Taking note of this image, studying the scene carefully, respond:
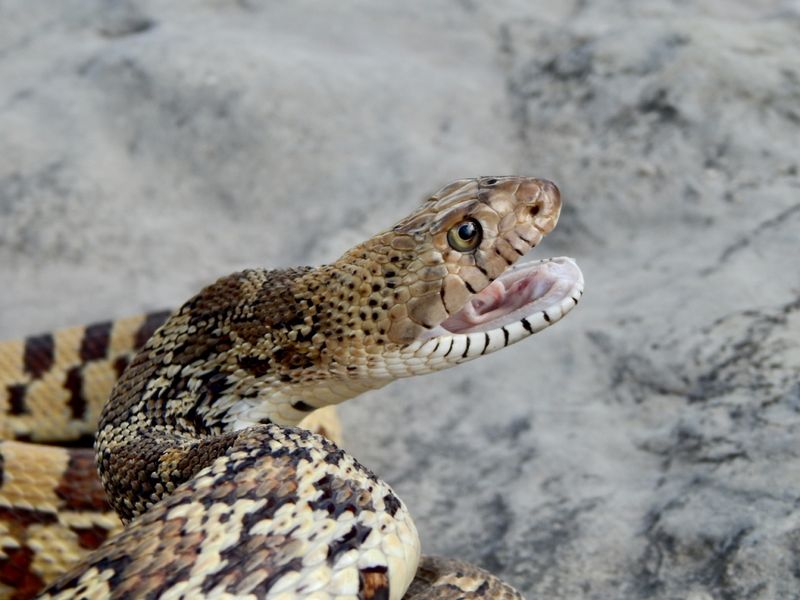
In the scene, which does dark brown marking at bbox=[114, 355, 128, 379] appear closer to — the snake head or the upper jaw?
the snake head

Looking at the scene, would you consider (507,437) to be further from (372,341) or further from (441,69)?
(441,69)

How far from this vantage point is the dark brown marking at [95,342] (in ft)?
19.7

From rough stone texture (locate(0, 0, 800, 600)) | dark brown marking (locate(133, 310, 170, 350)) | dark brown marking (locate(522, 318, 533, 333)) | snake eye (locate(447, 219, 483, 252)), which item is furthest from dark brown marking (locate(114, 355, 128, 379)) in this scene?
dark brown marking (locate(522, 318, 533, 333))

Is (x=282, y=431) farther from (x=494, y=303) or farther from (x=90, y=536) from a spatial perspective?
(x=90, y=536)

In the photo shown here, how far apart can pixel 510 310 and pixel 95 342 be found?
3010mm

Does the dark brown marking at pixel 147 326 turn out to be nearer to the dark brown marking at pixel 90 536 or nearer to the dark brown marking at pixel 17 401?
the dark brown marking at pixel 17 401

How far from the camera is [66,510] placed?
4562 millimetres

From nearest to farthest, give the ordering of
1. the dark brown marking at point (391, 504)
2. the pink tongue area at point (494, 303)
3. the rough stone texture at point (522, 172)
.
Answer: the dark brown marking at point (391, 504) → the pink tongue area at point (494, 303) → the rough stone texture at point (522, 172)

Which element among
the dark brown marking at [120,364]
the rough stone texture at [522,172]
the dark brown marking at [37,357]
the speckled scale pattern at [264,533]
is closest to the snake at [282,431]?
the speckled scale pattern at [264,533]

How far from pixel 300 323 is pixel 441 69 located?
15.1 ft

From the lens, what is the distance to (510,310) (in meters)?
3.96

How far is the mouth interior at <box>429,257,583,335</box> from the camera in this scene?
3.86 metres

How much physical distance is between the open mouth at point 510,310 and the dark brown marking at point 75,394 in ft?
9.62

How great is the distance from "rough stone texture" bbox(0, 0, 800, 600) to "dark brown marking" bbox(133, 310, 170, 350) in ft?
2.37
